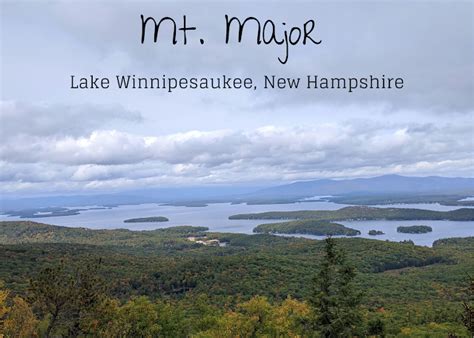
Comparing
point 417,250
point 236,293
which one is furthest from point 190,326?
point 417,250

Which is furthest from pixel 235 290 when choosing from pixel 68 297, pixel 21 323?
pixel 68 297

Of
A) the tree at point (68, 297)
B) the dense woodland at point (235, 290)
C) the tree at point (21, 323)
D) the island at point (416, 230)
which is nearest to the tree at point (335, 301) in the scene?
the dense woodland at point (235, 290)

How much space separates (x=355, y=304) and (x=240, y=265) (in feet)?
184

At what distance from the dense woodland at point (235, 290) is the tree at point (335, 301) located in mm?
60

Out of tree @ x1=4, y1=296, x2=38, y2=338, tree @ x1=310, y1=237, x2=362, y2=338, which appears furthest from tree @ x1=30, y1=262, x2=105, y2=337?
tree @ x1=310, y1=237, x2=362, y2=338

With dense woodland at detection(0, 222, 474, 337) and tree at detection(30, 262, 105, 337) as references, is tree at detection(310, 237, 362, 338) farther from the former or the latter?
tree at detection(30, 262, 105, 337)

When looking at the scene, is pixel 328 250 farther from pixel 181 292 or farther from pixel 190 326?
pixel 181 292

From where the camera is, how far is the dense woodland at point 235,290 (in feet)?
69.6

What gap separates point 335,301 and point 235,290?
4437 centimetres

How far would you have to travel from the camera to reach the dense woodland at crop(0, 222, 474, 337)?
835 inches

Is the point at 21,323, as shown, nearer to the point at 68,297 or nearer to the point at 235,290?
the point at 68,297

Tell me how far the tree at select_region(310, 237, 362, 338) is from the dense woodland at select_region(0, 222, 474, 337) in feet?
0.20

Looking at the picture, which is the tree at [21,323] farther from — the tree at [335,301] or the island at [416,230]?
the island at [416,230]

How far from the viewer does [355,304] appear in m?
24.2
